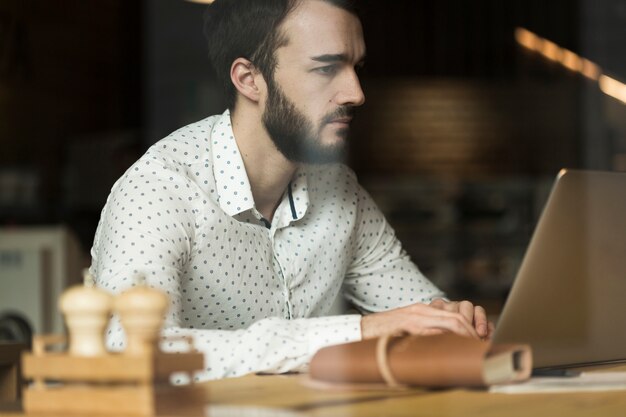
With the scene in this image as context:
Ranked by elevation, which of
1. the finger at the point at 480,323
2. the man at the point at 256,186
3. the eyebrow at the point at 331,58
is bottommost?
the finger at the point at 480,323

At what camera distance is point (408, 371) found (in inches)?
40.1

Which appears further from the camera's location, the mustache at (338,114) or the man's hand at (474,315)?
the mustache at (338,114)

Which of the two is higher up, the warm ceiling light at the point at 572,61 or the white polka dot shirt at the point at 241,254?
the warm ceiling light at the point at 572,61

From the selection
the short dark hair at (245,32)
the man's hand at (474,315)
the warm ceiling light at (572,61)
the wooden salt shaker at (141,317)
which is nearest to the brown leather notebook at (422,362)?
the wooden salt shaker at (141,317)

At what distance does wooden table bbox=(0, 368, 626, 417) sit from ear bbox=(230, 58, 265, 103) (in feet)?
2.44

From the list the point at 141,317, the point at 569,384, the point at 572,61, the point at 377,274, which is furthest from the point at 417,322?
the point at 572,61

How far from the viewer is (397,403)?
3.14ft

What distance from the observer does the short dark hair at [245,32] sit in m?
1.70

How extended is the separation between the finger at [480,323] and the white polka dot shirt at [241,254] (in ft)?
0.79

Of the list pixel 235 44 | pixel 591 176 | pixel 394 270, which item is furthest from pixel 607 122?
pixel 591 176

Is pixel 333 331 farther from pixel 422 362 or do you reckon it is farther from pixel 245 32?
pixel 245 32

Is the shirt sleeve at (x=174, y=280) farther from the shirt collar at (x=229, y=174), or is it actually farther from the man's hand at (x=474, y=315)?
the man's hand at (x=474, y=315)

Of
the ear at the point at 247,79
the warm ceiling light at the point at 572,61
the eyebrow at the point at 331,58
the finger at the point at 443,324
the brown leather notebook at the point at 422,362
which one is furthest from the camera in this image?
the warm ceiling light at the point at 572,61

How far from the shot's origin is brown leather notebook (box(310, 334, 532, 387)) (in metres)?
1.01
